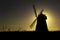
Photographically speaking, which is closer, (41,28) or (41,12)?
(41,28)

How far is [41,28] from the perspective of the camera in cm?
2955

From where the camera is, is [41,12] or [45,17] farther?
[41,12]
